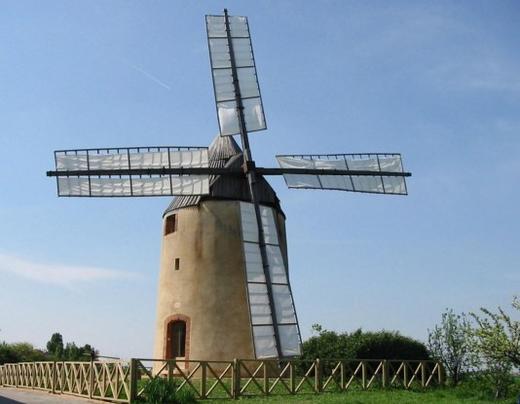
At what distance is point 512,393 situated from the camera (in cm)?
1844

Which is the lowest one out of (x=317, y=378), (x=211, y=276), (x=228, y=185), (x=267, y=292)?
(x=317, y=378)

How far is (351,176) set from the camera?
22906 millimetres

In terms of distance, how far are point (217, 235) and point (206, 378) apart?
4.68 meters

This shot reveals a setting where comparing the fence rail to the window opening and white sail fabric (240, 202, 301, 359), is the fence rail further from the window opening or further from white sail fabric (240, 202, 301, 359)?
the window opening

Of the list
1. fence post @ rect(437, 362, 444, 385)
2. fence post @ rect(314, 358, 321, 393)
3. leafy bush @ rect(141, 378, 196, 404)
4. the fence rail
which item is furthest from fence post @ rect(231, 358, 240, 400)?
fence post @ rect(437, 362, 444, 385)

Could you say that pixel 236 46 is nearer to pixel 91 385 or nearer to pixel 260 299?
pixel 260 299

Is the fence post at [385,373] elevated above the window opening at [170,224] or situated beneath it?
situated beneath

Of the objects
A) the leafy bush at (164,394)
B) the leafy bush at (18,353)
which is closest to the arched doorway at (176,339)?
the leafy bush at (164,394)

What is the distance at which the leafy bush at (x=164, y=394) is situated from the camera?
548 inches

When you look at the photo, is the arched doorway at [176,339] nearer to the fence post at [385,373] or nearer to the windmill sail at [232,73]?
the fence post at [385,373]

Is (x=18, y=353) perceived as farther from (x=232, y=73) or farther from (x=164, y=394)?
(x=164, y=394)

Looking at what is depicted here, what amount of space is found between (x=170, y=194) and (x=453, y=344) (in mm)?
11268

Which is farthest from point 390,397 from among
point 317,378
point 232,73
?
point 232,73

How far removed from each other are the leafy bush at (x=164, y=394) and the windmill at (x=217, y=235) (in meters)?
4.60
